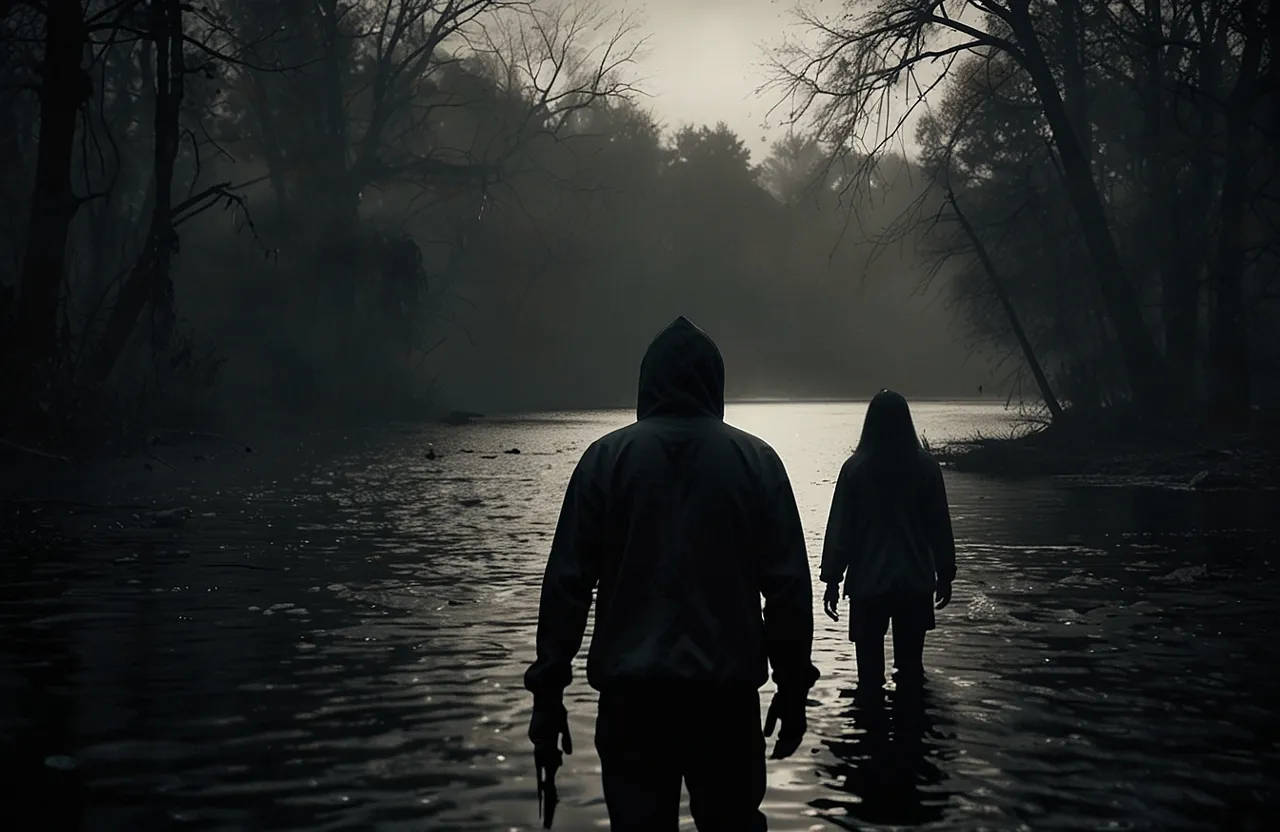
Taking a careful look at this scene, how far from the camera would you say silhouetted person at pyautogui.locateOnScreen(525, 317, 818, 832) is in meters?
4.30

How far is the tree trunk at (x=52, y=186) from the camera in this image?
2195cm

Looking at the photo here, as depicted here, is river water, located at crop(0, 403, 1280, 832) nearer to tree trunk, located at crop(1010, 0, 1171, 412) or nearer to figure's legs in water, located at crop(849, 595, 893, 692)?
figure's legs in water, located at crop(849, 595, 893, 692)

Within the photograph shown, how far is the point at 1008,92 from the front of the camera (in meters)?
40.8

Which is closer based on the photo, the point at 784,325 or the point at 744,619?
the point at 744,619

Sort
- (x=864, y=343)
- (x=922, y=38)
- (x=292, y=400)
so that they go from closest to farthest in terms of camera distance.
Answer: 1. (x=922, y=38)
2. (x=292, y=400)
3. (x=864, y=343)

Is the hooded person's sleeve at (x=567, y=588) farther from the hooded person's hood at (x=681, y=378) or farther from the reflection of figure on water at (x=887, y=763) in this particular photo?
the reflection of figure on water at (x=887, y=763)

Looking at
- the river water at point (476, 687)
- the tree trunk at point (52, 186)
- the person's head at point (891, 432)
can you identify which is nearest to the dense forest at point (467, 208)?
the tree trunk at point (52, 186)

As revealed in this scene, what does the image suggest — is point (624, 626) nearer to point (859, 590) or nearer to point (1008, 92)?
point (859, 590)

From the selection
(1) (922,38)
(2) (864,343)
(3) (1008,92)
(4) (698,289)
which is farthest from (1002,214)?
(2) (864,343)

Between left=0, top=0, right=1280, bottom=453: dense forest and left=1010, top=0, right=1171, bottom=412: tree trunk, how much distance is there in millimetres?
59

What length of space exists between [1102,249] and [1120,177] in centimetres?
1472

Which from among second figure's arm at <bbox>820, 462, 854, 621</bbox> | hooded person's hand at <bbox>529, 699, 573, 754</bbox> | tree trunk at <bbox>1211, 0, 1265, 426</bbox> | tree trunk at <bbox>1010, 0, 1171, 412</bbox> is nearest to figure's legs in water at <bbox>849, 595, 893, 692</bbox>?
second figure's arm at <bbox>820, 462, 854, 621</bbox>

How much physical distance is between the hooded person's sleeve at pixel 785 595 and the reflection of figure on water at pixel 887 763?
178cm

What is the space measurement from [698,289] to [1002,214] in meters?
61.7
